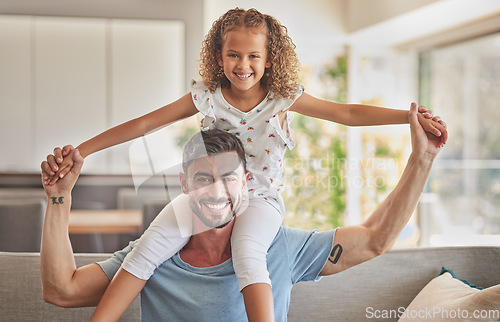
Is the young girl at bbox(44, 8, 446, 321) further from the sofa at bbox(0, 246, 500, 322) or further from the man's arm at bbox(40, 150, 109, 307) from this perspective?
the sofa at bbox(0, 246, 500, 322)

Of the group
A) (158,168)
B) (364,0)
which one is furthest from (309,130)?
(158,168)

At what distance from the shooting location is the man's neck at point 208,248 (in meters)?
1.28

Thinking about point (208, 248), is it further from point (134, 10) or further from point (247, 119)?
point (134, 10)

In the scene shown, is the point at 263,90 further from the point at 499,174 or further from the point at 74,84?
the point at 74,84

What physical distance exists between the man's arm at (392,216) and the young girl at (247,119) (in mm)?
35

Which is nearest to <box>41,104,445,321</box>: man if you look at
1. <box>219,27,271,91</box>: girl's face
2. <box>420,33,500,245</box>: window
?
<box>219,27,271,91</box>: girl's face

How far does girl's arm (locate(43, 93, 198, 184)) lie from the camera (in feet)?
3.79

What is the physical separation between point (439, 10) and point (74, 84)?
2801mm

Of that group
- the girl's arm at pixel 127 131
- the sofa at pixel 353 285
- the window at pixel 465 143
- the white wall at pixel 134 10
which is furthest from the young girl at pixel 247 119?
the white wall at pixel 134 10

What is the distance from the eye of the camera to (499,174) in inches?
139

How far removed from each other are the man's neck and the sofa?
300mm

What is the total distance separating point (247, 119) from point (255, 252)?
0.95 ft

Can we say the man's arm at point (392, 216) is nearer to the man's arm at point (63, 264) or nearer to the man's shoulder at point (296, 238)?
the man's shoulder at point (296, 238)

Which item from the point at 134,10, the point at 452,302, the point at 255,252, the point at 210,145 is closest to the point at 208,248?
the point at 255,252
